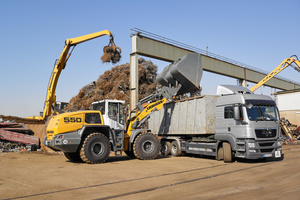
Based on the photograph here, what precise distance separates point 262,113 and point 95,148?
7251 millimetres

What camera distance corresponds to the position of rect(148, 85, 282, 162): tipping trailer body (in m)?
10.8

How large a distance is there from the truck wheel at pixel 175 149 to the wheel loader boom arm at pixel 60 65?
7.29 m

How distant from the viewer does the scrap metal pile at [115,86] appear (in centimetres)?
2552

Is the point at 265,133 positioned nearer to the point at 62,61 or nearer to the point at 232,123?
the point at 232,123

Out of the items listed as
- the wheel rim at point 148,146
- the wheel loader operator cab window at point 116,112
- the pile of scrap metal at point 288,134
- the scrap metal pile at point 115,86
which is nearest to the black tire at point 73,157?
the wheel loader operator cab window at point 116,112

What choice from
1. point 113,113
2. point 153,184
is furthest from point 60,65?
point 153,184

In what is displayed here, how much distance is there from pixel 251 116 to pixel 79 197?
7.65m

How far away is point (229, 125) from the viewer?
11.4 m

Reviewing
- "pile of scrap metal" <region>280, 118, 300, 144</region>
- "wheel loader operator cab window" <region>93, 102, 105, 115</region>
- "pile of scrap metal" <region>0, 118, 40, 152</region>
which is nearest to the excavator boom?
"pile of scrap metal" <region>0, 118, 40, 152</region>

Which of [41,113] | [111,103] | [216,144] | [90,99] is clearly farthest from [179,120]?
[90,99]

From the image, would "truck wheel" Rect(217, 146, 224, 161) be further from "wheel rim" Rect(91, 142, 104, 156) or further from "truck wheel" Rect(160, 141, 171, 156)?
"wheel rim" Rect(91, 142, 104, 156)

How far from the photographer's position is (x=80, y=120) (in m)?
11.7

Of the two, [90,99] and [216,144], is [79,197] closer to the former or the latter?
[216,144]

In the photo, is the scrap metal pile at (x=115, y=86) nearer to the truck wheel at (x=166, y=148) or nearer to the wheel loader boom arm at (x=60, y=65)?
the wheel loader boom arm at (x=60, y=65)
